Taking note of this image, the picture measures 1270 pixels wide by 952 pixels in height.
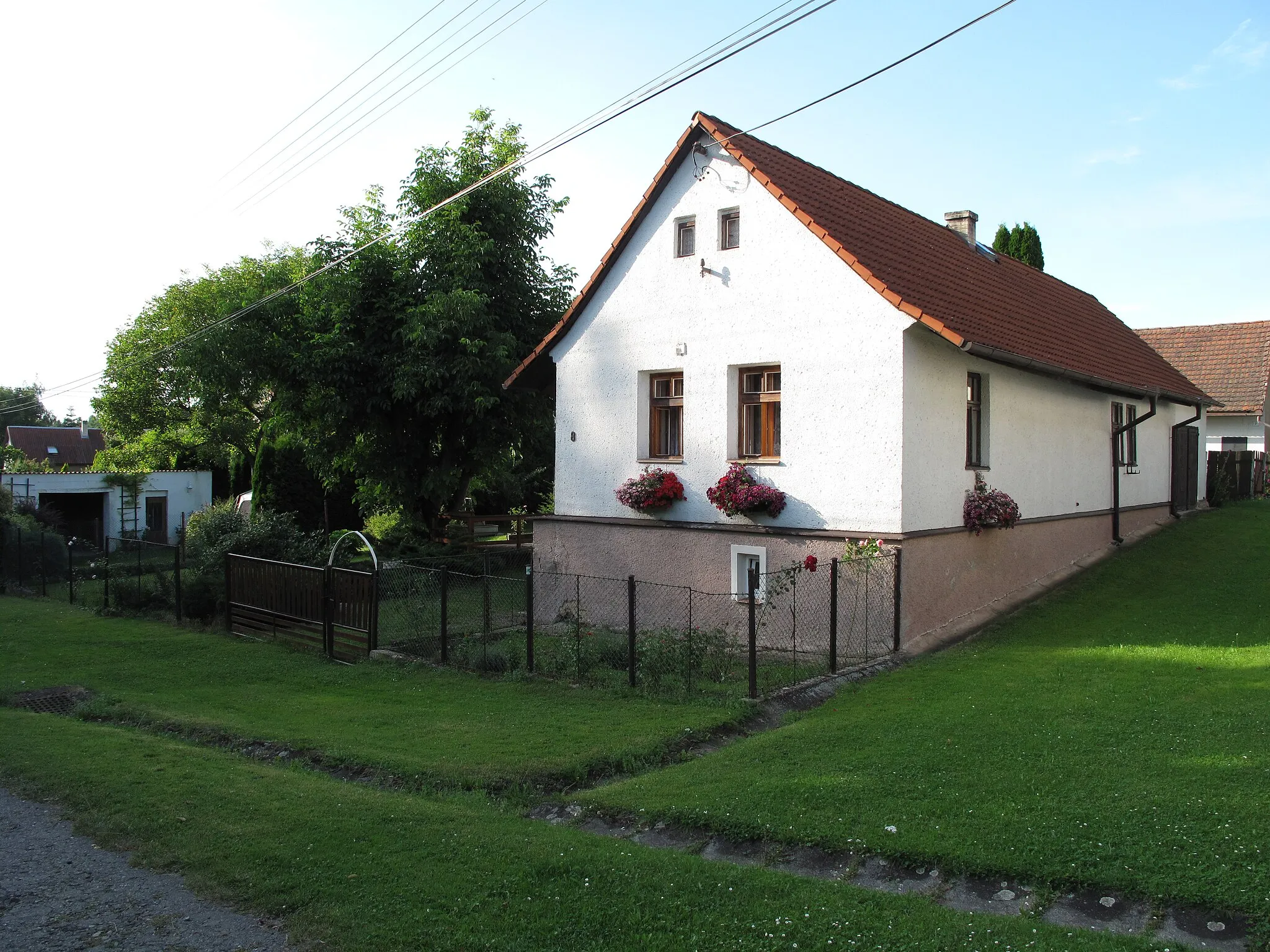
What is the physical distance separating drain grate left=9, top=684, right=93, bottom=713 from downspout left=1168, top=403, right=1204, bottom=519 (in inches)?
859

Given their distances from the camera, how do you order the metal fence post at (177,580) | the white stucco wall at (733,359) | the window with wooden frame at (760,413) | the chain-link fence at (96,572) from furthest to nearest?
the chain-link fence at (96,572) → the metal fence post at (177,580) → the window with wooden frame at (760,413) → the white stucco wall at (733,359)

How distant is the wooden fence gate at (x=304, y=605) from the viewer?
46.2 ft

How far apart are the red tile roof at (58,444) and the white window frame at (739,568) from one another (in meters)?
70.0

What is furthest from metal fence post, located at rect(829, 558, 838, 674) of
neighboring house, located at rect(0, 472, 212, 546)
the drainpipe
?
neighboring house, located at rect(0, 472, 212, 546)

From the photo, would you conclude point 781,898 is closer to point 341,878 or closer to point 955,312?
point 341,878

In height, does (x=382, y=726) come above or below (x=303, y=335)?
below

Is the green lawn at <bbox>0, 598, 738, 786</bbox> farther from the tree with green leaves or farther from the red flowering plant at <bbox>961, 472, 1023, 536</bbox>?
the tree with green leaves

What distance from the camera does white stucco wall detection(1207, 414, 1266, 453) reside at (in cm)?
3153

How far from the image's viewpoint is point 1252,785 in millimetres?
6555

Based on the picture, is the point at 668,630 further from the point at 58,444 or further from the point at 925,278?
the point at 58,444

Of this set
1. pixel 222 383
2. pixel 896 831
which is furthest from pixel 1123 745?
pixel 222 383

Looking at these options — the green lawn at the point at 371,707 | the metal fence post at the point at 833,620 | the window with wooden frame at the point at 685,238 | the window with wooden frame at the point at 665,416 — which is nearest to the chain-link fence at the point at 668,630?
the metal fence post at the point at 833,620

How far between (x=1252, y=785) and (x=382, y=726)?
24.6 feet

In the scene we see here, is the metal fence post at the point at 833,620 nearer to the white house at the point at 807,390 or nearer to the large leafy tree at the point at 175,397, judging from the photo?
the white house at the point at 807,390
